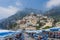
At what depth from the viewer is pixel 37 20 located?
755 inches

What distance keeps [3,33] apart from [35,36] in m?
2.88

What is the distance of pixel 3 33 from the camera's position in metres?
4.59

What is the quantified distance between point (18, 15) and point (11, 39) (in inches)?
565

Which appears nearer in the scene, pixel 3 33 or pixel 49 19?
pixel 3 33

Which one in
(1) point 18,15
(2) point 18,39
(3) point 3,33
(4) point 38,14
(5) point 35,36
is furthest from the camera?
(4) point 38,14

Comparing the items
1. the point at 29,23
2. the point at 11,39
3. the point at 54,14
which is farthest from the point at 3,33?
the point at 54,14

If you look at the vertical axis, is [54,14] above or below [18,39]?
above

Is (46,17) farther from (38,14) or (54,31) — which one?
(54,31)

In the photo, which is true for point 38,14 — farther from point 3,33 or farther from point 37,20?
point 3,33

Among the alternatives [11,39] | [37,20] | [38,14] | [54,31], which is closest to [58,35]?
[54,31]

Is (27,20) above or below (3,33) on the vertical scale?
above

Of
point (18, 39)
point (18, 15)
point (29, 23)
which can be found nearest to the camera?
point (18, 39)

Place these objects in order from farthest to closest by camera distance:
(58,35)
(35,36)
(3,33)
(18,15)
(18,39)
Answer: (18,15) → (58,35) → (35,36) → (18,39) → (3,33)

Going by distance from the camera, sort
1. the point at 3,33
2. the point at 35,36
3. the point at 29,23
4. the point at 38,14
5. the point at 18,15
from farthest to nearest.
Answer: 1. the point at 38,14
2. the point at 18,15
3. the point at 29,23
4. the point at 35,36
5. the point at 3,33
